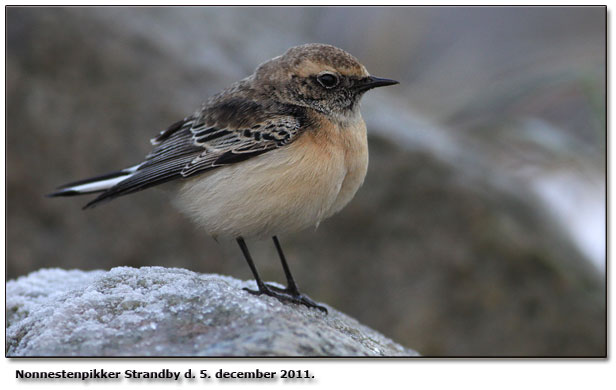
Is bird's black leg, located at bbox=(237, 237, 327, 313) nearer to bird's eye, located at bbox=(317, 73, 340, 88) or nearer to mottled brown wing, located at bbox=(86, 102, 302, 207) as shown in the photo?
mottled brown wing, located at bbox=(86, 102, 302, 207)

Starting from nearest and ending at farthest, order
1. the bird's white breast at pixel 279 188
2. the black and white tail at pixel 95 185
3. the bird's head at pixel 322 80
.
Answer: the bird's white breast at pixel 279 188 → the bird's head at pixel 322 80 → the black and white tail at pixel 95 185

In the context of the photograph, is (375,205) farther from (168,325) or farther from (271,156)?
(168,325)

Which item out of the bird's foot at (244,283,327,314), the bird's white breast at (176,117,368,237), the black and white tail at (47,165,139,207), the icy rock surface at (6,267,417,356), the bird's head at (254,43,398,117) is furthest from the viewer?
the black and white tail at (47,165,139,207)

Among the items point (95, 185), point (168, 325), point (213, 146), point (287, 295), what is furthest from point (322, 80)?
point (168, 325)

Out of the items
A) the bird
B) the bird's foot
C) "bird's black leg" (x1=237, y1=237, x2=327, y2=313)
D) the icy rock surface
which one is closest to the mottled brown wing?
the bird

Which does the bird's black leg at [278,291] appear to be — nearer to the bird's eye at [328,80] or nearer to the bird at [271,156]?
the bird at [271,156]

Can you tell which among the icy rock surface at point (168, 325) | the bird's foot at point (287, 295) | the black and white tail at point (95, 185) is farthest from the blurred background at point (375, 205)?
the icy rock surface at point (168, 325)
